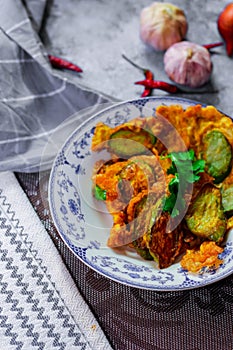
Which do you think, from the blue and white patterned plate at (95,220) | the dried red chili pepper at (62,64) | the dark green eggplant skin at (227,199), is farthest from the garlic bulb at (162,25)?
the dark green eggplant skin at (227,199)

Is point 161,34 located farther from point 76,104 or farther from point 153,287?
point 153,287

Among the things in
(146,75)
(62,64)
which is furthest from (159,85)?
(62,64)

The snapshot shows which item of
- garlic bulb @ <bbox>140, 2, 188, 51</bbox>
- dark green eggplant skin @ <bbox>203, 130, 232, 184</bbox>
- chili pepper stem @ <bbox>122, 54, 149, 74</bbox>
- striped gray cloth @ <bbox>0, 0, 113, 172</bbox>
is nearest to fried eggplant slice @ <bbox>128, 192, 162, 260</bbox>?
dark green eggplant skin @ <bbox>203, 130, 232, 184</bbox>

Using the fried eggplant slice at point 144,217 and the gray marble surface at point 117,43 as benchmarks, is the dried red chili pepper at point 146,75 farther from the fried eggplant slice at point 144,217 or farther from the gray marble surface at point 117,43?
the fried eggplant slice at point 144,217

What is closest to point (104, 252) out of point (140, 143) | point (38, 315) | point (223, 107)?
point (38, 315)

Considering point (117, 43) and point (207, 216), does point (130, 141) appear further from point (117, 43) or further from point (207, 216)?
point (117, 43)

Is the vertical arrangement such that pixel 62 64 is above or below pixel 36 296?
above

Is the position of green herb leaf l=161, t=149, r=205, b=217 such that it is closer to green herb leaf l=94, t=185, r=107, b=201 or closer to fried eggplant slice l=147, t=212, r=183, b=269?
fried eggplant slice l=147, t=212, r=183, b=269
